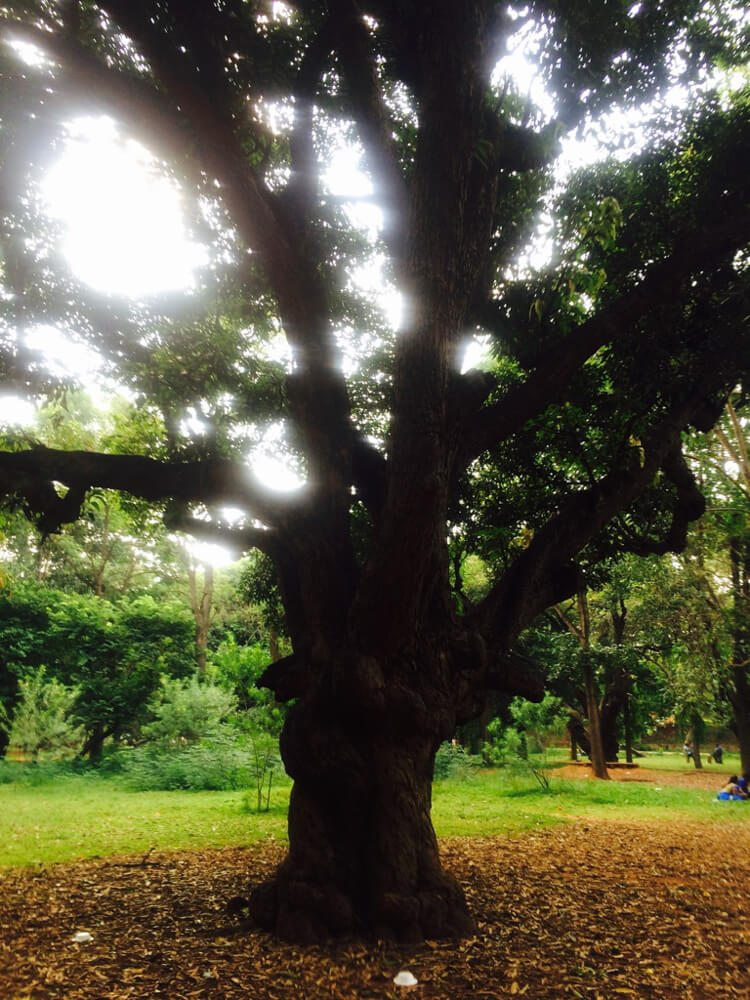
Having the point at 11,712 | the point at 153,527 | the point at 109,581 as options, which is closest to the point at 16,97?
A: the point at 153,527

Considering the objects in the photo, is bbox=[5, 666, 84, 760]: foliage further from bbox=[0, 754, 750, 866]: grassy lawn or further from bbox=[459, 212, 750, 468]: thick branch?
bbox=[459, 212, 750, 468]: thick branch

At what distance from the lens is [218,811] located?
10312mm

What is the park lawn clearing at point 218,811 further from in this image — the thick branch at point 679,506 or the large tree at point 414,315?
the thick branch at point 679,506

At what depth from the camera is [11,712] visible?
15328 mm

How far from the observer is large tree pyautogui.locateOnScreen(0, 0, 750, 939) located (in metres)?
4.24

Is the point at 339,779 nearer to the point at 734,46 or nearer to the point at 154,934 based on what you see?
the point at 154,934

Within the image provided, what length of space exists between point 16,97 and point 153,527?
17.0ft

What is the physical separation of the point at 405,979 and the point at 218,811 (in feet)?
26.6

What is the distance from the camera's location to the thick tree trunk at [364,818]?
13.4ft

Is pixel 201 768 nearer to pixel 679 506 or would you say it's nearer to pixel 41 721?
pixel 41 721

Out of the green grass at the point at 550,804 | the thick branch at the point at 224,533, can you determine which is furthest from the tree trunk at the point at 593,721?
the thick branch at the point at 224,533

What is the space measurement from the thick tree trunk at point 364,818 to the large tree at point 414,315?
0.02 metres

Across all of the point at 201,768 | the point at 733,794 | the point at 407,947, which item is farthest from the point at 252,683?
the point at 733,794

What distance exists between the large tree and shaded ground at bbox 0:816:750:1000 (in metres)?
0.42
